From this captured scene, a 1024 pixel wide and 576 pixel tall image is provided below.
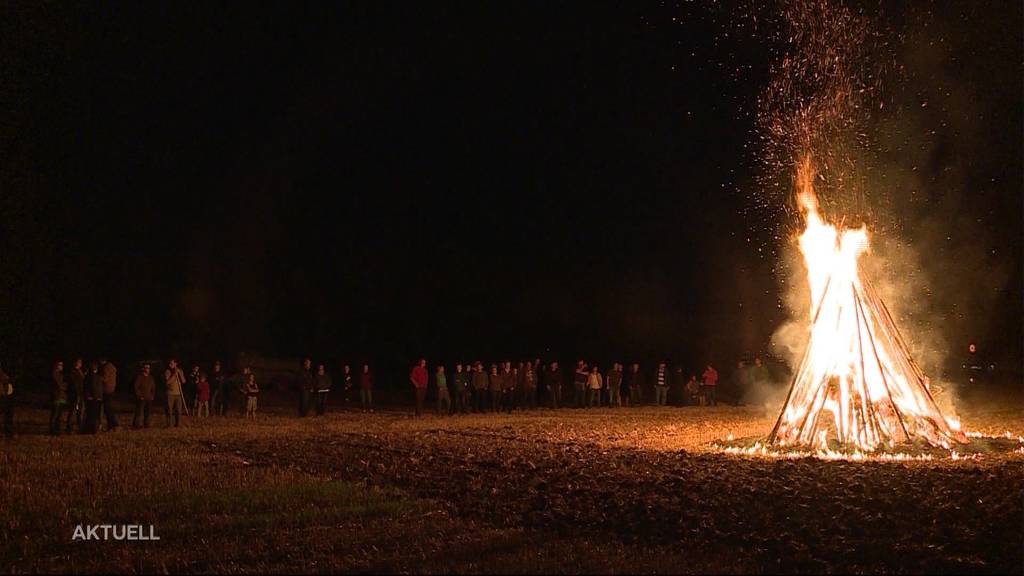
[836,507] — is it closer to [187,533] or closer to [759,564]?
[759,564]

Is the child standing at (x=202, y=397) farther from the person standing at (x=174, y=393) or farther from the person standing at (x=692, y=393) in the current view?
the person standing at (x=692, y=393)

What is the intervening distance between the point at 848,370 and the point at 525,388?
44.5 ft

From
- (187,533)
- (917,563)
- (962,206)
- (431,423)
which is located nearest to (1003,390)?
(962,206)

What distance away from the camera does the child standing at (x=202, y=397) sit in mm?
24109

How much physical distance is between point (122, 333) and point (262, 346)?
6458mm

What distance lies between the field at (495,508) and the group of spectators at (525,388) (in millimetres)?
9454

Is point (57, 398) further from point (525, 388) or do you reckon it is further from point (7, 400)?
point (525, 388)

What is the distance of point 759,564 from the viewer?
27.6 ft

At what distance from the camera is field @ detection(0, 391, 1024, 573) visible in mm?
8609

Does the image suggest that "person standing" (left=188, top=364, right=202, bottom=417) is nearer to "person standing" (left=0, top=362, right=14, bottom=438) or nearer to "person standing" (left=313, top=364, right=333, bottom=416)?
"person standing" (left=313, top=364, right=333, bottom=416)

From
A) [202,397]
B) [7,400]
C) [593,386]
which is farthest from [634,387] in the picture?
[7,400]

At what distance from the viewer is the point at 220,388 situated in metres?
24.9

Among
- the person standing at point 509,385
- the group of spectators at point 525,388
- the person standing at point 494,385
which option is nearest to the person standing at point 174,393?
the group of spectators at point 525,388

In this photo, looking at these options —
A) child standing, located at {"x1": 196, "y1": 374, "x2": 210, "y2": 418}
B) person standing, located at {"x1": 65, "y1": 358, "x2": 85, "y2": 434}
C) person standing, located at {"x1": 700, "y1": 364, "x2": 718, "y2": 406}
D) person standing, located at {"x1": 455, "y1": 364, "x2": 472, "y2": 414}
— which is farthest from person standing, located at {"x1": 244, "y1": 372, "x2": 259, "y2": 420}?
person standing, located at {"x1": 700, "y1": 364, "x2": 718, "y2": 406}
